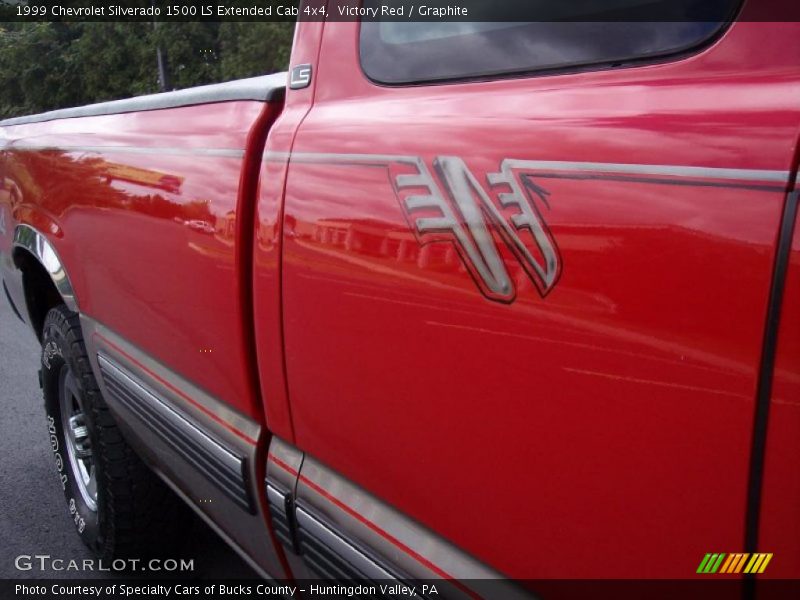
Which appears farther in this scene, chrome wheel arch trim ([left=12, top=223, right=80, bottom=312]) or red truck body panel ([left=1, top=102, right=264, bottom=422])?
chrome wheel arch trim ([left=12, top=223, right=80, bottom=312])

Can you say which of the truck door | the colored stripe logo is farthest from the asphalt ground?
the colored stripe logo

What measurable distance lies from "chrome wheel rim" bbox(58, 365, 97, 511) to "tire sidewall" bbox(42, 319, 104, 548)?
14 millimetres

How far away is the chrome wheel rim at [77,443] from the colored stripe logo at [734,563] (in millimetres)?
2446

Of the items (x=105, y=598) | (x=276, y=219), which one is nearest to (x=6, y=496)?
(x=105, y=598)

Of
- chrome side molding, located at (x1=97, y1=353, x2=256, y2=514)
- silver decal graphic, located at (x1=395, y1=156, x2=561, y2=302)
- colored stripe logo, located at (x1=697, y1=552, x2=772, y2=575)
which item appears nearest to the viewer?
colored stripe logo, located at (x1=697, y1=552, x2=772, y2=575)

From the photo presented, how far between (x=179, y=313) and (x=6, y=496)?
6.42 feet

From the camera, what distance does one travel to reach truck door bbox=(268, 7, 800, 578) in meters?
0.85

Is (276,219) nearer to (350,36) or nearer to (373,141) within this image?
(373,141)

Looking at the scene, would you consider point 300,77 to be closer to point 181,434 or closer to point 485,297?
point 485,297

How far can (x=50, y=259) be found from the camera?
8.43 feet

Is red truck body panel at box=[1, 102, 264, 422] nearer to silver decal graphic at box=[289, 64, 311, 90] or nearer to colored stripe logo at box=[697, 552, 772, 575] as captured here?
silver decal graphic at box=[289, 64, 311, 90]

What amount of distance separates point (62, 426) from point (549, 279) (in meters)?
2.58

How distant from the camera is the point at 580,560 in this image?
1.02m

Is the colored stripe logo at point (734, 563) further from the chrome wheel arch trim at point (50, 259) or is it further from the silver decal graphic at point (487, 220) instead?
the chrome wheel arch trim at point (50, 259)
